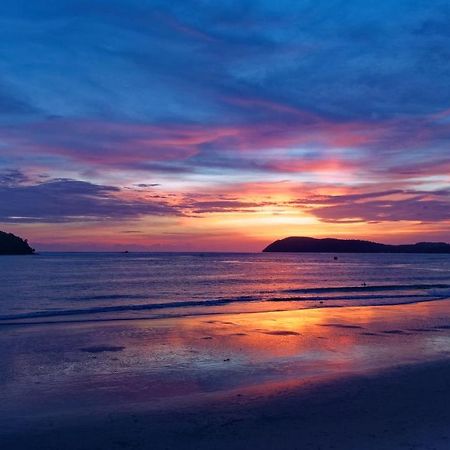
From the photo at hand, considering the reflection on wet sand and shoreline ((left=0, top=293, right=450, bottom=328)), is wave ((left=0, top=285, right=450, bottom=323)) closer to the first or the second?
shoreline ((left=0, top=293, right=450, bottom=328))

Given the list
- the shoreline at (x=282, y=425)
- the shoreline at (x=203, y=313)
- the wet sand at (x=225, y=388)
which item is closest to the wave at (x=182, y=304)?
the shoreline at (x=203, y=313)

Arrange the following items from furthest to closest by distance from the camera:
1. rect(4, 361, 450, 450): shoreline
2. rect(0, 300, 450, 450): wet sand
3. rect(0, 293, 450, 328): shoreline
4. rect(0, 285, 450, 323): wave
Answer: rect(0, 285, 450, 323): wave → rect(0, 293, 450, 328): shoreline → rect(0, 300, 450, 450): wet sand → rect(4, 361, 450, 450): shoreline

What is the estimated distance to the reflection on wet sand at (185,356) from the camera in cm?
1166

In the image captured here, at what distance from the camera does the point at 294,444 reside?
27.9 ft

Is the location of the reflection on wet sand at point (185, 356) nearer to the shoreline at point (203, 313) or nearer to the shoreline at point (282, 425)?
the shoreline at point (282, 425)

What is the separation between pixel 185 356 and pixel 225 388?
4171 mm

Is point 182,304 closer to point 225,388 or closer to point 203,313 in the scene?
point 203,313

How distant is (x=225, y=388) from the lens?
12133 millimetres

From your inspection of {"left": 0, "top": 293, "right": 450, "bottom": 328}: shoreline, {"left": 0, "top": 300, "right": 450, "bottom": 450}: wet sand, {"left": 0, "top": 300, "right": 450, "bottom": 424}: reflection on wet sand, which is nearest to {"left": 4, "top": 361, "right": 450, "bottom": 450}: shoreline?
{"left": 0, "top": 300, "right": 450, "bottom": 450}: wet sand

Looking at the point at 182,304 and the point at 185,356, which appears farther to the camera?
the point at 182,304

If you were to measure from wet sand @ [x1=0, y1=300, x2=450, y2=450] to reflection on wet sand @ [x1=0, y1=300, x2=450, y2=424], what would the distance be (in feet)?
0.14

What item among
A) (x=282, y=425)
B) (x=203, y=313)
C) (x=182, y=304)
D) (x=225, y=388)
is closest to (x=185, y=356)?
(x=225, y=388)

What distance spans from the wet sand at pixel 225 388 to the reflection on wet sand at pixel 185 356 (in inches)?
1.7

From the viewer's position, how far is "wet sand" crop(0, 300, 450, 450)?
8.93 meters
